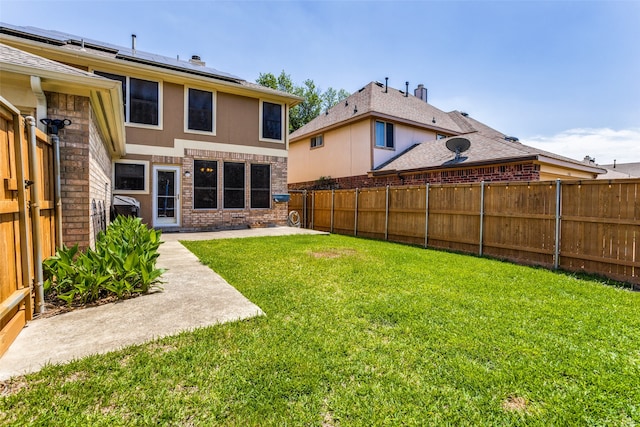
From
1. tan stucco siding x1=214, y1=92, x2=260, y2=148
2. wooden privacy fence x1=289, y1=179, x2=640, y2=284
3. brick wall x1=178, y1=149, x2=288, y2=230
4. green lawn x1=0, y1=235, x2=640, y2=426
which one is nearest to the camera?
green lawn x1=0, y1=235, x2=640, y2=426

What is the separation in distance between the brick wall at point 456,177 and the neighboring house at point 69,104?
33.8 feet

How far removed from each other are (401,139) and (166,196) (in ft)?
37.1

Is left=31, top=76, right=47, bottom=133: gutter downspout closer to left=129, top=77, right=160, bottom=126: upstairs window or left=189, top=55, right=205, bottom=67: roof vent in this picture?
left=129, top=77, right=160, bottom=126: upstairs window

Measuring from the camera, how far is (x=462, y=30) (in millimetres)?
10711

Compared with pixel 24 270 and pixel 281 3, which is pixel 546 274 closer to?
pixel 24 270

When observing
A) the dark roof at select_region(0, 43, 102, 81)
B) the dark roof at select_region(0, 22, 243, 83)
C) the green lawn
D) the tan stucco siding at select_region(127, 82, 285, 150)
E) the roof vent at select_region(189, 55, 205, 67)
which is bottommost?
the green lawn

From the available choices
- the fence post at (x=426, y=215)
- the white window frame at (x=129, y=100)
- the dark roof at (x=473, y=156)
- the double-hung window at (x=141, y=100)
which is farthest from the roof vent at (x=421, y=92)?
the double-hung window at (x=141, y=100)

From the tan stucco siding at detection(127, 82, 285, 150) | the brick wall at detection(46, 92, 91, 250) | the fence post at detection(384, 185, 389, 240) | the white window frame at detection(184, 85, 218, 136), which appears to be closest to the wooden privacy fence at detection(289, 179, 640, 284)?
the fence post at detection(384, 185, 389, 240)

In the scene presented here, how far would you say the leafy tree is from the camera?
31.3 meters

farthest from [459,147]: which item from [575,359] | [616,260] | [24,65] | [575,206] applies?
[24,65]

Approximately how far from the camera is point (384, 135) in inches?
608

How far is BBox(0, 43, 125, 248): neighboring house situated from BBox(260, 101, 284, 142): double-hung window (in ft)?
27.6

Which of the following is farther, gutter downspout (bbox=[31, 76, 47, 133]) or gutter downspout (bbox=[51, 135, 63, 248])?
gutter downspout (bbox=[51, 135, 63, 248])

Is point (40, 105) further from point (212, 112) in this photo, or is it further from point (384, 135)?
point (384, 135)
